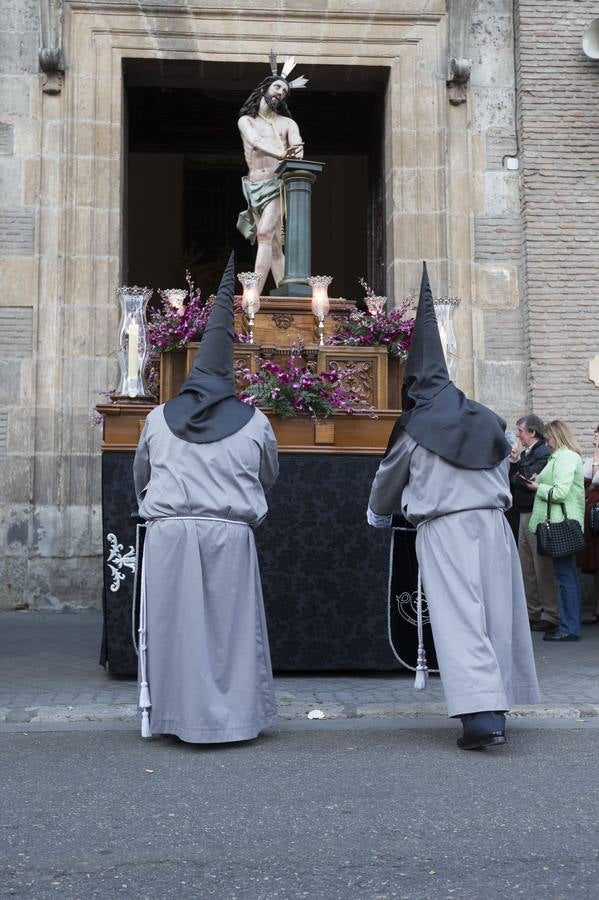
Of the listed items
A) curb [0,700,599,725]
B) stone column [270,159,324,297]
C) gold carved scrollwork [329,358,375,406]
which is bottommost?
curb [0,700,599,725]

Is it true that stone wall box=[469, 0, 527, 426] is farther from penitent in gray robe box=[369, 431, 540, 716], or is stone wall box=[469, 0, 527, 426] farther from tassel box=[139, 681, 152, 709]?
tassel box=[139, 681, 152, 709]

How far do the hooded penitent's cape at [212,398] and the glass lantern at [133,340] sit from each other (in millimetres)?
1844

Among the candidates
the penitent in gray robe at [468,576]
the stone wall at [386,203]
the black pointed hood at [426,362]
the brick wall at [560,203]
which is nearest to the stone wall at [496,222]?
the stone wall at [386,203]

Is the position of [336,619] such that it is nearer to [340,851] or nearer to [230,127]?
[340,851]

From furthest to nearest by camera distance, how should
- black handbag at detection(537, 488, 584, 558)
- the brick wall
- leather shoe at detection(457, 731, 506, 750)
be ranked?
the brick wall → black handbag at detection(537, 488, 584, 558) → leather shoe at detection(457, 731, 506, 750)

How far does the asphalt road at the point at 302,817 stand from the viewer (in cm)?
332

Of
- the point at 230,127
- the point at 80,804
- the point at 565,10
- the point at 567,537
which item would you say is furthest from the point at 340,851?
the point at 230,127

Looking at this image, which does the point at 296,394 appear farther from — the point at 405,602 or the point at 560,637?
the point at 560,637

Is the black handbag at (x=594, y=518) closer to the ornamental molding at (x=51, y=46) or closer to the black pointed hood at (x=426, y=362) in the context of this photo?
the black pointed hood at (x=426, y=362)

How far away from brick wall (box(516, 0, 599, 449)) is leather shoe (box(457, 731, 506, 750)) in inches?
273

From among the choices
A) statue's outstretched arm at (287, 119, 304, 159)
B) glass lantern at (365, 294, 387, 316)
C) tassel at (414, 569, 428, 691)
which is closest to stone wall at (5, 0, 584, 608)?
statue's outstretched arm at (287, 119, 304, 159)

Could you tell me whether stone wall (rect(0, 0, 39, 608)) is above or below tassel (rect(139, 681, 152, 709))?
above

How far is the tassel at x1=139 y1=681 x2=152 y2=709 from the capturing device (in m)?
5.38

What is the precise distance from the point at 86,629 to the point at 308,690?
3678 mm
